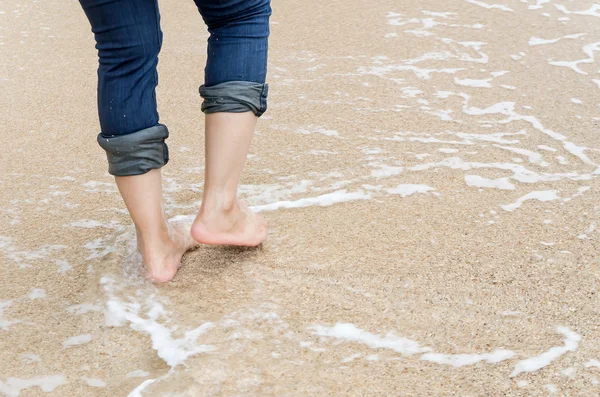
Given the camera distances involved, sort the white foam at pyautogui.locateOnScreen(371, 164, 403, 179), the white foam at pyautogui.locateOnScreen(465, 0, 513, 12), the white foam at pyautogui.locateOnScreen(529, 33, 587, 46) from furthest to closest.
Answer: the white foam at pyautogui.locateOnScreen(465, 0, 513, 12)
the white foam at pyautogui.locateOnScreen(529, 33, 587, 46)
the white foam at pyautogui.locateOnScreen(371, 164, 403, 179)

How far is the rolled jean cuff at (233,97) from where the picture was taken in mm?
1677

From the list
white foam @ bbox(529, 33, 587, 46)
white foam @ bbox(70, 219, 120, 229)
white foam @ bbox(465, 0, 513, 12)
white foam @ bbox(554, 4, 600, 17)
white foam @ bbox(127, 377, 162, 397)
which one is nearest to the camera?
white foam @ bbox(127, 377, 162, 397)

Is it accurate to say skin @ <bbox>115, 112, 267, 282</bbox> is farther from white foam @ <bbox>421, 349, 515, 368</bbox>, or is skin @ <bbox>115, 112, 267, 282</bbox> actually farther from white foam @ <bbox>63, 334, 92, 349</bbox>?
white foam @ <bbox>421, 349, 515, 368</bbox>

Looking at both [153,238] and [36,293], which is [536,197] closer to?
[153,238]

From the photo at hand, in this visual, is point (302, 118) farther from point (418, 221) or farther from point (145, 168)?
point (145, 168)

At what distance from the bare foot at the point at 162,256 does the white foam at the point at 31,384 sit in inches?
14.5

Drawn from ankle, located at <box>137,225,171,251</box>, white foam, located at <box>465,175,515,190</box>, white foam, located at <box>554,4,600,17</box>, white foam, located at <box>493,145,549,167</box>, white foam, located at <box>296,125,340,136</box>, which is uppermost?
ankle, located at <box>137,225,171,251</box>

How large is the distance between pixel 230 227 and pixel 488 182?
95 cm

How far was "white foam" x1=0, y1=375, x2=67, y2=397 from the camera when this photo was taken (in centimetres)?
145

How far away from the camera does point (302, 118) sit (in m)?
2.89

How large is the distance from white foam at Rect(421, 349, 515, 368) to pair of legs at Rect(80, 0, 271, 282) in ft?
1.93

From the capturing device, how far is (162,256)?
179 centimetres

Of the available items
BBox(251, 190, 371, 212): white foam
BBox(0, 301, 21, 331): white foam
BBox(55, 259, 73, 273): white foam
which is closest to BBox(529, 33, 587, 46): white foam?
BBox(251, 190, 371, 212): white foam

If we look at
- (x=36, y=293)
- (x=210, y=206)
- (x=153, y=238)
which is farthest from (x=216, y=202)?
(x=36, y=293)
